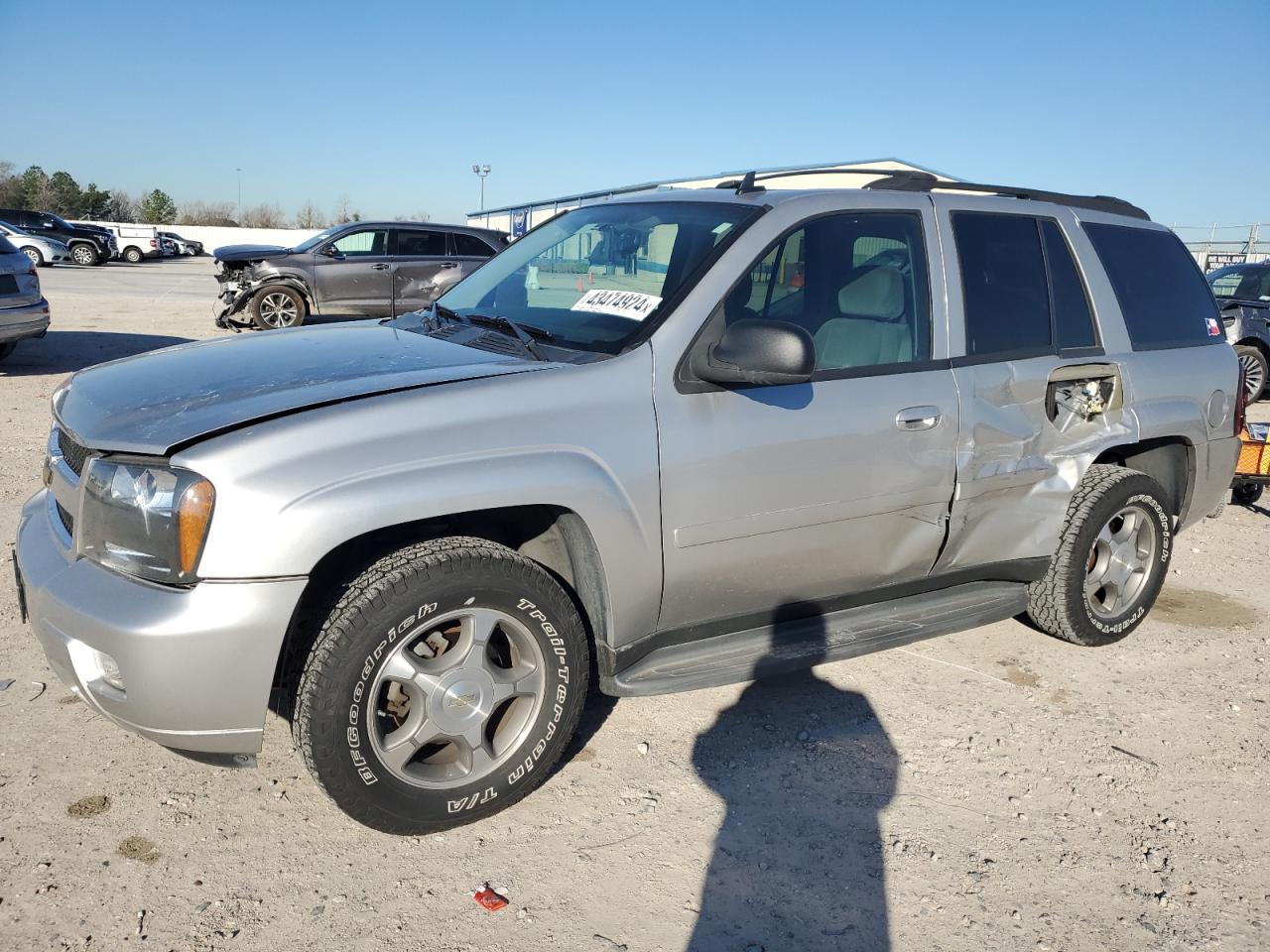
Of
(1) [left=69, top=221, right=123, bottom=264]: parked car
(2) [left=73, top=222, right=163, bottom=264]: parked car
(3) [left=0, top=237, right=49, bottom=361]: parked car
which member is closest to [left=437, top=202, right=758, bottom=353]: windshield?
(3) [left=0, top=237, right=49, bottom=361]: parked car

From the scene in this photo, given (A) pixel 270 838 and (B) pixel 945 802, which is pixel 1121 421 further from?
(A) pixel 270 838

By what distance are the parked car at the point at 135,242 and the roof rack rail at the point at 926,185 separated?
126 feet

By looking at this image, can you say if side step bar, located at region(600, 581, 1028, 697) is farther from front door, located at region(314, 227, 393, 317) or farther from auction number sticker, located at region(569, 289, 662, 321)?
front door, located at region(314, 227, 393, 317)

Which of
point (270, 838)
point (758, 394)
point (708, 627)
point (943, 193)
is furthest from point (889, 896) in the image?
point (943, 193)

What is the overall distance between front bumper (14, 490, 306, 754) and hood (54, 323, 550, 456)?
0.39 m

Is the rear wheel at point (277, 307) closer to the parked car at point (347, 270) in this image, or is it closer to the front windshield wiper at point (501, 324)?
the parked car at point (347, 270)

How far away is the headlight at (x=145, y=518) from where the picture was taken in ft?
8.05

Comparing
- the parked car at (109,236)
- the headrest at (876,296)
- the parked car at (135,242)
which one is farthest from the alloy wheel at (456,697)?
the parked car at (135,242)

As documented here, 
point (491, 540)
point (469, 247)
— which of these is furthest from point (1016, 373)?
point (469, 247)

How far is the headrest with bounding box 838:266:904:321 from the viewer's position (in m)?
3.54

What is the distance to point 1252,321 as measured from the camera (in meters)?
11.9

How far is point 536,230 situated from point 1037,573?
8.48 feet

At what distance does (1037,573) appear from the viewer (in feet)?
13.6

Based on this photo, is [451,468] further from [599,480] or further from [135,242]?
[135,242]
